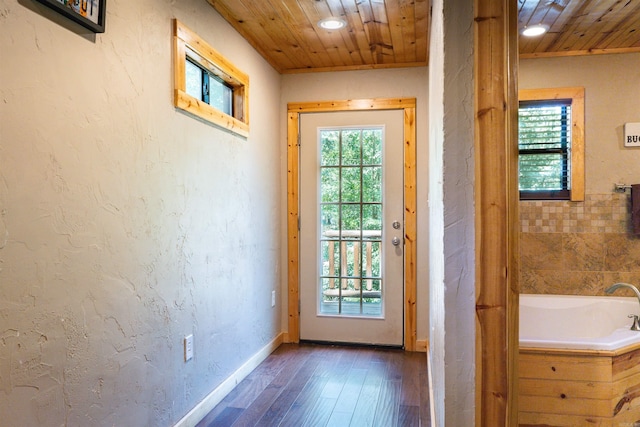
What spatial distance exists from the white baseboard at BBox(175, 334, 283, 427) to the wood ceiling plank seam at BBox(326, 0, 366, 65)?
7.63 feet

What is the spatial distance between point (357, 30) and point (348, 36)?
0.12 meters

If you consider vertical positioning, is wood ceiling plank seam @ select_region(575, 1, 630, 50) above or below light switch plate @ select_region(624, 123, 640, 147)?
above

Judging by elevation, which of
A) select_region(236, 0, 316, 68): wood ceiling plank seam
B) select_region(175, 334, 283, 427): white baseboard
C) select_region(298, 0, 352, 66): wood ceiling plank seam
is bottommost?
select_region(175, 334, 283, 427): white baseboard

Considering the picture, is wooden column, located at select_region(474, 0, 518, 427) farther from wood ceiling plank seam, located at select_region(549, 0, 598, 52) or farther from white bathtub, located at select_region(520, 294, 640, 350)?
white bathtub, located at select_region(520, 294, 640, 350)

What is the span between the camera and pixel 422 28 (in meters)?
3.03

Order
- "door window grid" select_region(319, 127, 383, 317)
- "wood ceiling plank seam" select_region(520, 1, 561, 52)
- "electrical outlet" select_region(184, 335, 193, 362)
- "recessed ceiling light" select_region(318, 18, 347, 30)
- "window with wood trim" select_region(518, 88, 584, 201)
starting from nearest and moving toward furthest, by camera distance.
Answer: "electrical outlet" select_region(184, 335, 193, 362)
"wood ceiling plank seam" select_region(520, 1, 561, 52)
"recessed ceiling light" select_region(318, 18, 347, 30)
"window with wood trim" select_region(518, 88, 584, 201)
"door window grid" select_region(319, 127, 383, 317)

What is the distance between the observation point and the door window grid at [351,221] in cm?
385

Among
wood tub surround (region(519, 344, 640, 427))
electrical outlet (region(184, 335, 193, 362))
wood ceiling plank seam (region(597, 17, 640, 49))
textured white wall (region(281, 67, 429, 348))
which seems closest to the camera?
wood tub surround (region(519, 344, 640, 427))

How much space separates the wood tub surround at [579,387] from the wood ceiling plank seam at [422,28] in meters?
1.97

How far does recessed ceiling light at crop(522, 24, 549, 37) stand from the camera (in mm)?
2969

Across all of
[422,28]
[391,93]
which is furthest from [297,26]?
[391,93]

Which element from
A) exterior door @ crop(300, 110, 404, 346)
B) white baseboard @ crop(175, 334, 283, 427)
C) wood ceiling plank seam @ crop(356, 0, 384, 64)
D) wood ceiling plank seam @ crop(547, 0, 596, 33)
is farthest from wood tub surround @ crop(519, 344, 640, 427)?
wood ceiling plank seam @ crop(356, 0, 384, 64)

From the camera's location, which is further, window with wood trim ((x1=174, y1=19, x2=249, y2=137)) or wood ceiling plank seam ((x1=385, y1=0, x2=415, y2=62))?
wood ceiling plank seam ((x1=385, y1=0, x2=415, y2=62))

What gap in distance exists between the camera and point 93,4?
5.47 ft
